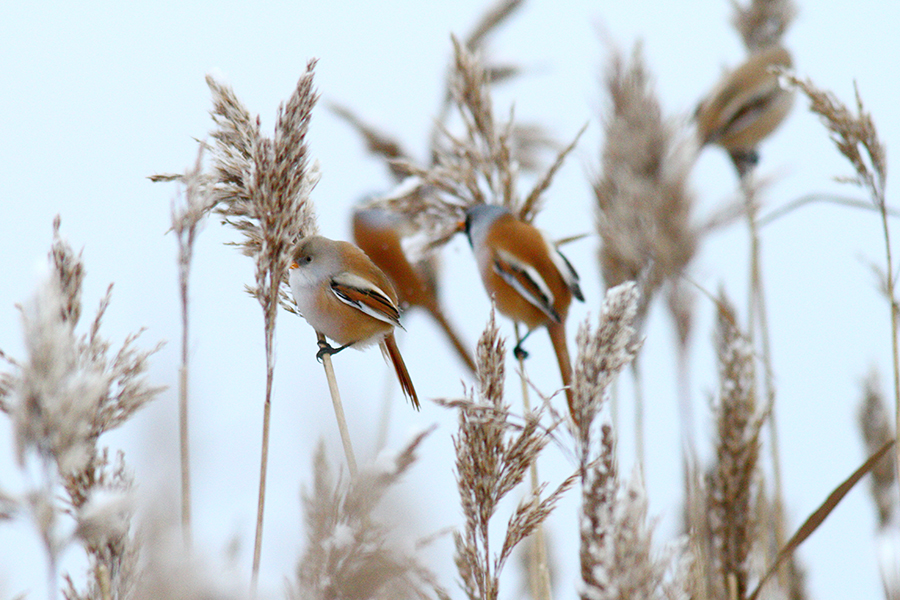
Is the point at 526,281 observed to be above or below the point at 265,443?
above

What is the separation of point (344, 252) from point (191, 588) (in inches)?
40.3

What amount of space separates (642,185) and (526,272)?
57 cm

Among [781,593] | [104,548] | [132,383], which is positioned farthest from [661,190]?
[104,548]

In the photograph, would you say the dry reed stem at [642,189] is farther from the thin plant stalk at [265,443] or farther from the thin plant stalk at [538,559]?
the thin plant stalk at [265,443]

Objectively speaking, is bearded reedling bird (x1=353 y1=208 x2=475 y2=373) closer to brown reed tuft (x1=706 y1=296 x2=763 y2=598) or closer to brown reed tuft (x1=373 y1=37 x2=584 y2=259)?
brown reed tuft (x1=373 y1=37 x2=584 y2=259)

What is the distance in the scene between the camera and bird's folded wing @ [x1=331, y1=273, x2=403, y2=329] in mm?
1602

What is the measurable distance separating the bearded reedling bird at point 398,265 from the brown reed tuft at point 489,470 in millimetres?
1758

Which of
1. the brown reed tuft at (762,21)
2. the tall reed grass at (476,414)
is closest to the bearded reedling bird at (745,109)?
the brown reed tuft at (762,21)

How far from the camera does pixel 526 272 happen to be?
2377 millimetres

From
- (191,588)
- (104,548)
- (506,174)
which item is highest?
(506,174)

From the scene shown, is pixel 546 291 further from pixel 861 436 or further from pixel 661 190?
pixel 861 436

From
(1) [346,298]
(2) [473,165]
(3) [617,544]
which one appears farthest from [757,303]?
(3) [617,544]

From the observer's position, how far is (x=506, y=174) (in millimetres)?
2072

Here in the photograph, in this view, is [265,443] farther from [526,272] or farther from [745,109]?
[745,109]
